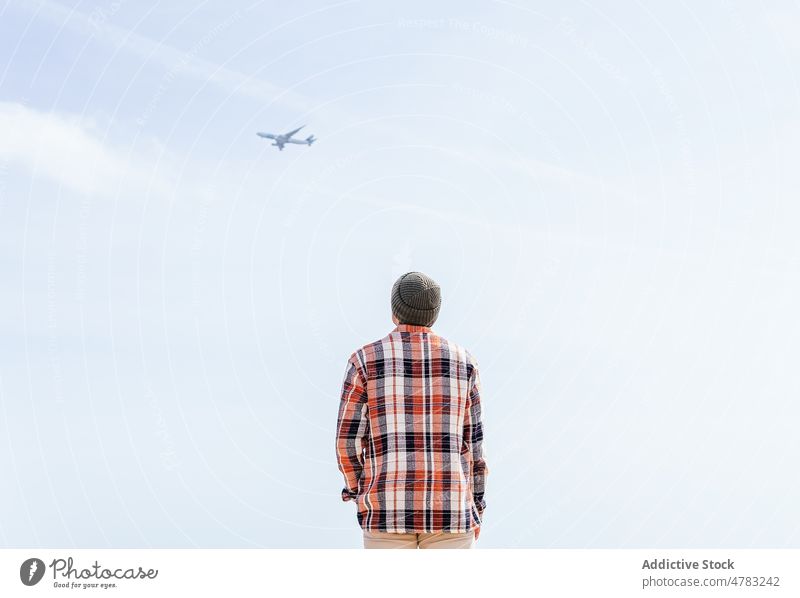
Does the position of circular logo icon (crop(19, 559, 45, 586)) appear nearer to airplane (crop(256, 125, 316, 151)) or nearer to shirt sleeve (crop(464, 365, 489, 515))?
shirt sleeve (crop(464, 365, 489, 515))

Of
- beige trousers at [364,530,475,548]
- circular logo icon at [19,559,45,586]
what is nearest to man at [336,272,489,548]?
beige trousers at [364,530,475,548]

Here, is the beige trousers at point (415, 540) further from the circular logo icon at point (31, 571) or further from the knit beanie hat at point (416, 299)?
the circular logo icon at point (31, 571)

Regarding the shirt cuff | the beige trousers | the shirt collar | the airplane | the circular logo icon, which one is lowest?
the circular logo icon

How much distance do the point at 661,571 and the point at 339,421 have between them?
10.9ft

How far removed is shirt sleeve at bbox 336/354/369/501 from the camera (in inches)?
275

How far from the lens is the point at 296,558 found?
7.34 meters

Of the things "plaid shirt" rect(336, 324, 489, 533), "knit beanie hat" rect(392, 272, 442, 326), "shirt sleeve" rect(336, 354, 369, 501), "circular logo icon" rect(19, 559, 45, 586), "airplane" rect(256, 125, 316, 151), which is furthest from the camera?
"airplane" rect(256, 125, 316, 151)

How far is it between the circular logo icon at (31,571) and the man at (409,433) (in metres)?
2.99

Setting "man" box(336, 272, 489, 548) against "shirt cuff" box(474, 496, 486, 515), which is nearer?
"man" box(336, 272, 489, 548)

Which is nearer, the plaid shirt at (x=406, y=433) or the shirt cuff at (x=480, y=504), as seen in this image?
the plaid shirt at (x=406, y=433)

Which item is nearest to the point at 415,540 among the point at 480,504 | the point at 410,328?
the point at 480,504

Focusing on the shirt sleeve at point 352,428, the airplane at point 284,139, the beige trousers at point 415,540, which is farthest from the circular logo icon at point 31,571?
the airplane at point 284,139

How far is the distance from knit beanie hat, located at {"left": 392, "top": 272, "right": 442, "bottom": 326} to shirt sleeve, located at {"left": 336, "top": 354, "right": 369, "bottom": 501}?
1.88ft

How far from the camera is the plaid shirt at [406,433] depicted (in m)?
6.86
